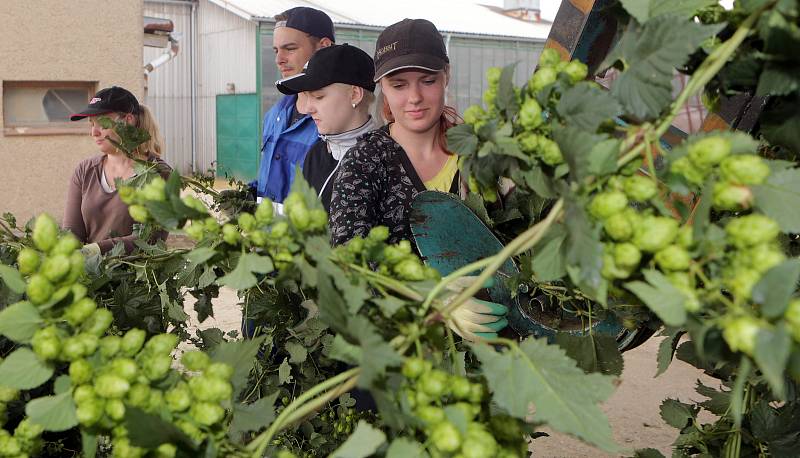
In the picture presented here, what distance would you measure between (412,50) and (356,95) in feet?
2.11

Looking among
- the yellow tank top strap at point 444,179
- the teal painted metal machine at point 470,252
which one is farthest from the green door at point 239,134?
the teal painted metal machine at point 470,252

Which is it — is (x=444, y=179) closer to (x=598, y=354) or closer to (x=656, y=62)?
(x=598, y=354)

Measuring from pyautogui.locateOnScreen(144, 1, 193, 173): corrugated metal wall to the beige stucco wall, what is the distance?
7927mm

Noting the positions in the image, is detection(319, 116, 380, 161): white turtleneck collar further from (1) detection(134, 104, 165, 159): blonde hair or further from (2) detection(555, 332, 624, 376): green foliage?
(2) detection(555, 332, 624, 376): green foliage

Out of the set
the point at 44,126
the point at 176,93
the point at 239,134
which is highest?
the point at 44,126

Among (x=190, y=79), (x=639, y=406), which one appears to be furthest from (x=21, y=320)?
(x=190, y=79)

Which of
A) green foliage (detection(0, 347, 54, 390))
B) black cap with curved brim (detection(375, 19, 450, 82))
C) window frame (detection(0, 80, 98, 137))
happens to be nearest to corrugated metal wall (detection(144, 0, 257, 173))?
window frame (detection(0, 80, 98, 137))

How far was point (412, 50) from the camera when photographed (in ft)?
8.24

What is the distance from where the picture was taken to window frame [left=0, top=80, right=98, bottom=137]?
7.57 meters

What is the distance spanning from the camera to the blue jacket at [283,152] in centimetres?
322

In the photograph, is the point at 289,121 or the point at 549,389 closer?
the point at 549,389

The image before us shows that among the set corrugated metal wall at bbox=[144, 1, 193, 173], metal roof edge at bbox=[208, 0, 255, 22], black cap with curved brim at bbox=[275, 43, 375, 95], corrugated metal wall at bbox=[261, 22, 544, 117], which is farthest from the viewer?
corrugated metal wall at bbox=[144, 1, 193, 173]

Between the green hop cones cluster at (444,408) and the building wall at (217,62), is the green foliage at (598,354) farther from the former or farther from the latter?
the building wall at (217,62)

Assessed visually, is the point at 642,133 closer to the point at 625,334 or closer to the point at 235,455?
the point at 235,455
